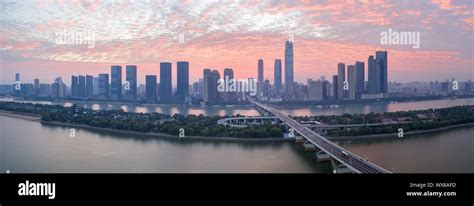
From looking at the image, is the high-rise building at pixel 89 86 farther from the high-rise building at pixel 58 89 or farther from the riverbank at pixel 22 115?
the riverbank at pixel 22 115

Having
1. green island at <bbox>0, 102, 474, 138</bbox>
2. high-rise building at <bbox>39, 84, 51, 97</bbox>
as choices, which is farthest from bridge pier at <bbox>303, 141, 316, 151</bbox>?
high-rise building at <bbox>39, 84, 51, 97</bbox>

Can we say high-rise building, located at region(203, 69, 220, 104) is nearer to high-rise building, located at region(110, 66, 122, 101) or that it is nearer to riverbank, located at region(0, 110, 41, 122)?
high-rise building, located at region(110, 66, 122, 101)

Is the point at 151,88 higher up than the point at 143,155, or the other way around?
the point at 151,88

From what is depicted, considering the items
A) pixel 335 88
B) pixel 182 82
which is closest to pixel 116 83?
pixel 182 82

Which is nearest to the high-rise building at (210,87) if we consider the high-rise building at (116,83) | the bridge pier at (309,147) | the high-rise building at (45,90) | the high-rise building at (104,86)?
the high-rise building at (116,83)

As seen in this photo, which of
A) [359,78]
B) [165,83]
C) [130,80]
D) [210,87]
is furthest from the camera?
[130,80]

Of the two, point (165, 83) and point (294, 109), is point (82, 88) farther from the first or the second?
point (294, 109)
